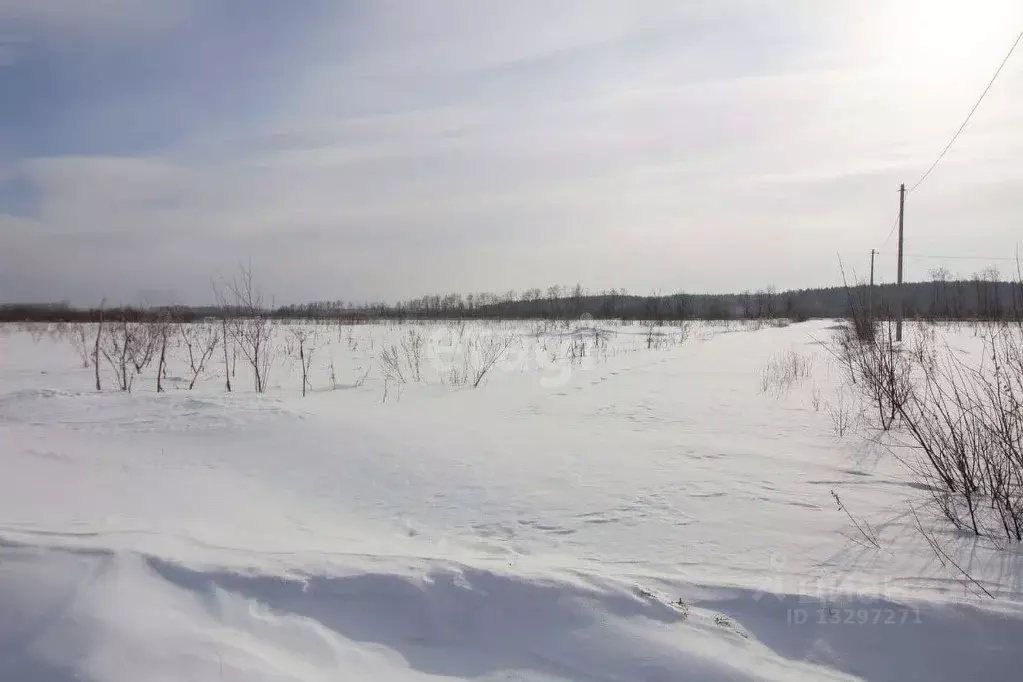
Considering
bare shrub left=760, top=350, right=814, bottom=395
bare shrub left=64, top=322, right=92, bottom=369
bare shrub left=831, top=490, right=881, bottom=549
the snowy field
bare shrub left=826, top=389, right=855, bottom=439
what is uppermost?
bare shrub left=64, top=322, right=92, bottom=369

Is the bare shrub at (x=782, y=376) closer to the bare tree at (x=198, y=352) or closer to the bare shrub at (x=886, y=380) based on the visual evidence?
the bare shrub at (x=886, y=380)

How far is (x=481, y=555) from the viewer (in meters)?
3.49

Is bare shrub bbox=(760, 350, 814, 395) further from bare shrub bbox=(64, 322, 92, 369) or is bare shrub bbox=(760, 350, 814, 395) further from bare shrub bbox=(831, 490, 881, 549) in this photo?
bare shrub bbox=(64, 322, 92, 369)

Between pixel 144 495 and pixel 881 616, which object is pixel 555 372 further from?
pixel 881 616

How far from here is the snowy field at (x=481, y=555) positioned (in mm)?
2520

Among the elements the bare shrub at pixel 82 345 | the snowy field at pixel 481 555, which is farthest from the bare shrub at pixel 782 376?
the bare shrub at pixel 82 345

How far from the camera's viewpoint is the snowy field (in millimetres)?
2520

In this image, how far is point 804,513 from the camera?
→ 13.0 ft

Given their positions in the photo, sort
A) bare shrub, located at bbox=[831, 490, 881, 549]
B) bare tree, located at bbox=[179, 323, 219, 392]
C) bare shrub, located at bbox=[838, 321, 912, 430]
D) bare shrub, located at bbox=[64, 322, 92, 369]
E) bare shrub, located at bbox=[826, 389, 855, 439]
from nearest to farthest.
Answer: bare shrub, located at bbox=[831, 490, 881, 549]
bare shrub, located at bbox=[838, 321, 912, 430]
bare shrub, located at bbox=[826, 389, 855, 439]
bare tree, located at bbox=[179, 323, 219, 392]
bare shrub, located at bbox=[64, 322, 92, 369]

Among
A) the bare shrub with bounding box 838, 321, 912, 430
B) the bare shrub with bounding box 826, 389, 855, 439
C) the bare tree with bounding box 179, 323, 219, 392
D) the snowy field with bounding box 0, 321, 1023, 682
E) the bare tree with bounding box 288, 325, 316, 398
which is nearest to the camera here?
the snowy field with bounding box 0, 321, 1023, 682

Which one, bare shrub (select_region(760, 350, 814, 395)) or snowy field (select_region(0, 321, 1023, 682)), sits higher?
bare shrub (select_region(760, 350, 814, 395))

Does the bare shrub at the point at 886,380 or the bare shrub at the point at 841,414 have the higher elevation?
the bare shrub at the point at 886,380

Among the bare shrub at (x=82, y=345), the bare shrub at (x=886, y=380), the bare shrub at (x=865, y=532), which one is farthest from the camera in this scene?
the bare shrub at (x=82, y=345)

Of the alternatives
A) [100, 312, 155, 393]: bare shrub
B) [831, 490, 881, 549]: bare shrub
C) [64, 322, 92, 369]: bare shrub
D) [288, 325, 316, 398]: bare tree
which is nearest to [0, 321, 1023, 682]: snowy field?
[831, 490, 881, 549]: bare shrub
